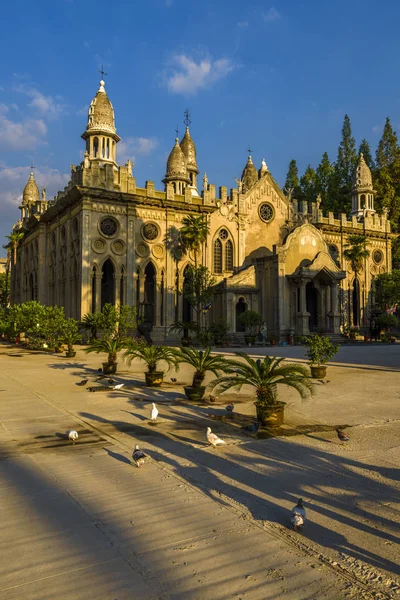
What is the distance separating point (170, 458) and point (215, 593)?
3.61 meters

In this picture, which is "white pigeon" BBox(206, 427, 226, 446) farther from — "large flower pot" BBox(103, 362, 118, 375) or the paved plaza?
"large flower pot" BBox(103, 362, 118, 375)

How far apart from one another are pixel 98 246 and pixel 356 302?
33642 mm

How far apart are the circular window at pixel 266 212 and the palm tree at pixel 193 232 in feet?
27.9

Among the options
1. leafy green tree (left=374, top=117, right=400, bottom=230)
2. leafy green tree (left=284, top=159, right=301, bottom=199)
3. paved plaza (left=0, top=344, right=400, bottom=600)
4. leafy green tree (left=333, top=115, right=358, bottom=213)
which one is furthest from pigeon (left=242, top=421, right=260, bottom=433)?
leafy green tree (left=284, top=159, right=301, bottom=199)

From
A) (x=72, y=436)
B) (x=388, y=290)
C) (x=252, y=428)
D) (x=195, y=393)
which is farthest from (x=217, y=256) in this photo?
(x=72, y=436)

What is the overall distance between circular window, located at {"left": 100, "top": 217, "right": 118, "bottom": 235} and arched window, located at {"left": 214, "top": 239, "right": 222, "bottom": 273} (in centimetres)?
1101

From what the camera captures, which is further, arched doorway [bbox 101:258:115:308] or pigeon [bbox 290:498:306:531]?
arched doorway [bbox 101:258:115:308]

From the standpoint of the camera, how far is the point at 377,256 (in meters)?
59.8

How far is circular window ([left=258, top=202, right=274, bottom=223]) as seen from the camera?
5051cm

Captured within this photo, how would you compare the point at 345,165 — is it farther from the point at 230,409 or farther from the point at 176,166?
the point at 230,409

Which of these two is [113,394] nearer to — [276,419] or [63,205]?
[276,419]

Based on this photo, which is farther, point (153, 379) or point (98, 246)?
point (98, 246)

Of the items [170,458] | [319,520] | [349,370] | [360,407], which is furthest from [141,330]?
[319,520]

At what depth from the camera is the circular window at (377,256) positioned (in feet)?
195
